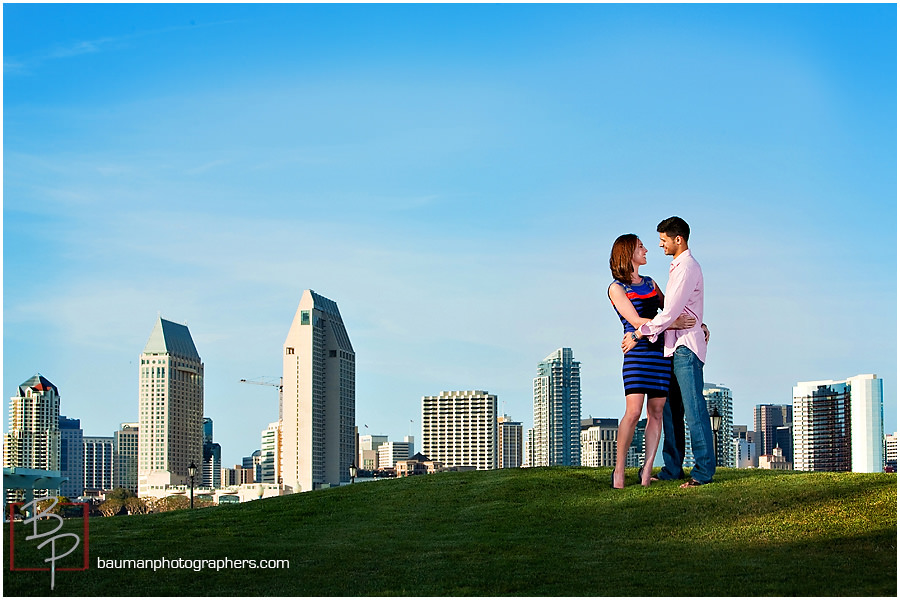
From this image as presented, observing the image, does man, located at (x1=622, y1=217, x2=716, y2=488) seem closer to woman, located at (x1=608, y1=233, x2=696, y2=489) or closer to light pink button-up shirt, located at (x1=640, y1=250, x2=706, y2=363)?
light pink button-up shirt, located at (x1=640, y1=250, x2=706, y2=363)

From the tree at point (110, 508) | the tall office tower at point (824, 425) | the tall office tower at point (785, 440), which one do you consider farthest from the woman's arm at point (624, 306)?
the tall office tower at point (785, 440)

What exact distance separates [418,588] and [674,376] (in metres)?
5.26

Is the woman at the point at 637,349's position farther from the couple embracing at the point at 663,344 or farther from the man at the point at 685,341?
the man at the point at 685,341

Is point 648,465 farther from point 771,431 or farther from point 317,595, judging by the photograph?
point 771,431

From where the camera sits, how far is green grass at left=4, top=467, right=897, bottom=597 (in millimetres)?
8875

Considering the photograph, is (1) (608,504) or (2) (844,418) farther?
(2) (844,418)

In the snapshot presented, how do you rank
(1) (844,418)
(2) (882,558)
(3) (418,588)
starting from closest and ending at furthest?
(3) (418,588), (2) (882,558), (1) (844,418)

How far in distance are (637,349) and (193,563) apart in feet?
18.6

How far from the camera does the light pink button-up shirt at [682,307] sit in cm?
1223

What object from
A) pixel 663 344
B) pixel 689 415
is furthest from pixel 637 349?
pixel 689 415

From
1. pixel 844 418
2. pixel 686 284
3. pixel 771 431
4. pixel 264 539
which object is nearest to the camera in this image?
pixel 264 539

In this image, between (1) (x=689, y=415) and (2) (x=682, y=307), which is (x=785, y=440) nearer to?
(1) (x=689, y=415)

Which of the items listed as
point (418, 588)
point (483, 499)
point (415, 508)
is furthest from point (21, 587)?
point (483, 499)

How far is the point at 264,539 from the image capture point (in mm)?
11461
